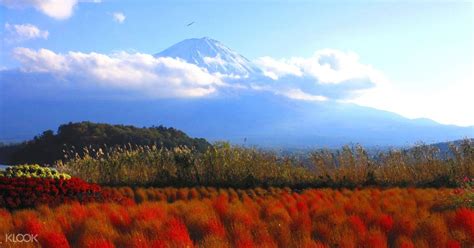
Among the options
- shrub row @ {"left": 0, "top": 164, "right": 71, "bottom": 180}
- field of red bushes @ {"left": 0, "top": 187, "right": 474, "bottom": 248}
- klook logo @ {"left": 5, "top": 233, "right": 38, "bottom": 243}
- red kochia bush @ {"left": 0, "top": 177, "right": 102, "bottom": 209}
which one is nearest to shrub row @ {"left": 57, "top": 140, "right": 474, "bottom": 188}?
shrub row @ {"left": 0, "top": 164, "right": 71, "bottom": 180}

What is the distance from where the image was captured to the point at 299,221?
6211mm

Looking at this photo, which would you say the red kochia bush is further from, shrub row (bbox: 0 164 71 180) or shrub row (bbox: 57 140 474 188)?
shrub row (bbox: 57 140 474 188)

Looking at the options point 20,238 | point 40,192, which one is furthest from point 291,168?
point 20,238

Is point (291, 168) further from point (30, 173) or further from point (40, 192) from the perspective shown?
point (40, 192)

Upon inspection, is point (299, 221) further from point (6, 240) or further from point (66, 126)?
point (66, 126)

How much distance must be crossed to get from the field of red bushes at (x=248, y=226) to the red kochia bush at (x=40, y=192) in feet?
4.68

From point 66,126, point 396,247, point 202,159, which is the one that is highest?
point 66,126

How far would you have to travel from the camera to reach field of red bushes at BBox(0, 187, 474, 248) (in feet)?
16.8

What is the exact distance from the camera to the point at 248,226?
230 inches

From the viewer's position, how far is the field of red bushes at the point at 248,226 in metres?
5.11

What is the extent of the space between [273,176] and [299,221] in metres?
6.35

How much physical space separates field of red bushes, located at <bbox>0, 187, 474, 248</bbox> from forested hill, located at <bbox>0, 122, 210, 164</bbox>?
23.4 m

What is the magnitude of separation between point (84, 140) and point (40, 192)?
76.7 ft

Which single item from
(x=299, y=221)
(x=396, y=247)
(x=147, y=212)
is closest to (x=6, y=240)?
(x=147, y=212)
